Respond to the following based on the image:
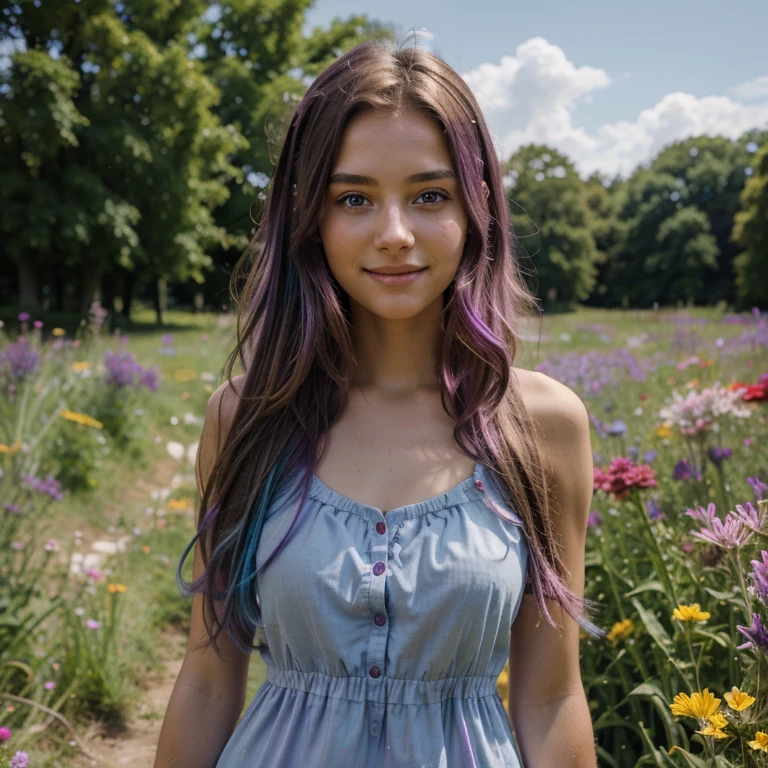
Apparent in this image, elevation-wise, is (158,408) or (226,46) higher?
(226,46)

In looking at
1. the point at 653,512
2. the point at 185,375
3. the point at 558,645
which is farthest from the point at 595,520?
the point at 185,375

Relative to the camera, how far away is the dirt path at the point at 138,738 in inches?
107

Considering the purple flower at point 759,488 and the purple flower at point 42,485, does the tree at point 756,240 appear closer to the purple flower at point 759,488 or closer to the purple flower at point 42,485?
the purple flower at point 42,485

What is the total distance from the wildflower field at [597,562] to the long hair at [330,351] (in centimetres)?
37

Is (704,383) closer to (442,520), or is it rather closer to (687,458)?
(687,458)

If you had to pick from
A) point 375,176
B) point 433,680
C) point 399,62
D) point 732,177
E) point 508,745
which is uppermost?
point 732,177

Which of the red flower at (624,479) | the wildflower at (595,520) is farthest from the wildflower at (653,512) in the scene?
the red flower at (624,479)

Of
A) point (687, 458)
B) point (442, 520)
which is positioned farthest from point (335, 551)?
point (687, 458)

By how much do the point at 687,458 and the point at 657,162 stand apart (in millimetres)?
44955

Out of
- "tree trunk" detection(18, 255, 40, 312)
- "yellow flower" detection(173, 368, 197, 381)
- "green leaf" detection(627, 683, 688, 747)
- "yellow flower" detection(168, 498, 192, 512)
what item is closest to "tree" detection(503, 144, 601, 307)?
"tree trunk" detection(18, 255, 40, 312)

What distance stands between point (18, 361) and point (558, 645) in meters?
4.35

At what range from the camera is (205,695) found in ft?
4.75

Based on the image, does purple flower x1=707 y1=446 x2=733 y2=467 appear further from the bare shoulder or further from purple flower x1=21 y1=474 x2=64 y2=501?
purple flower x1=21 y1=474 x2=64 y2=501

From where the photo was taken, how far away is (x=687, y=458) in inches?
121
